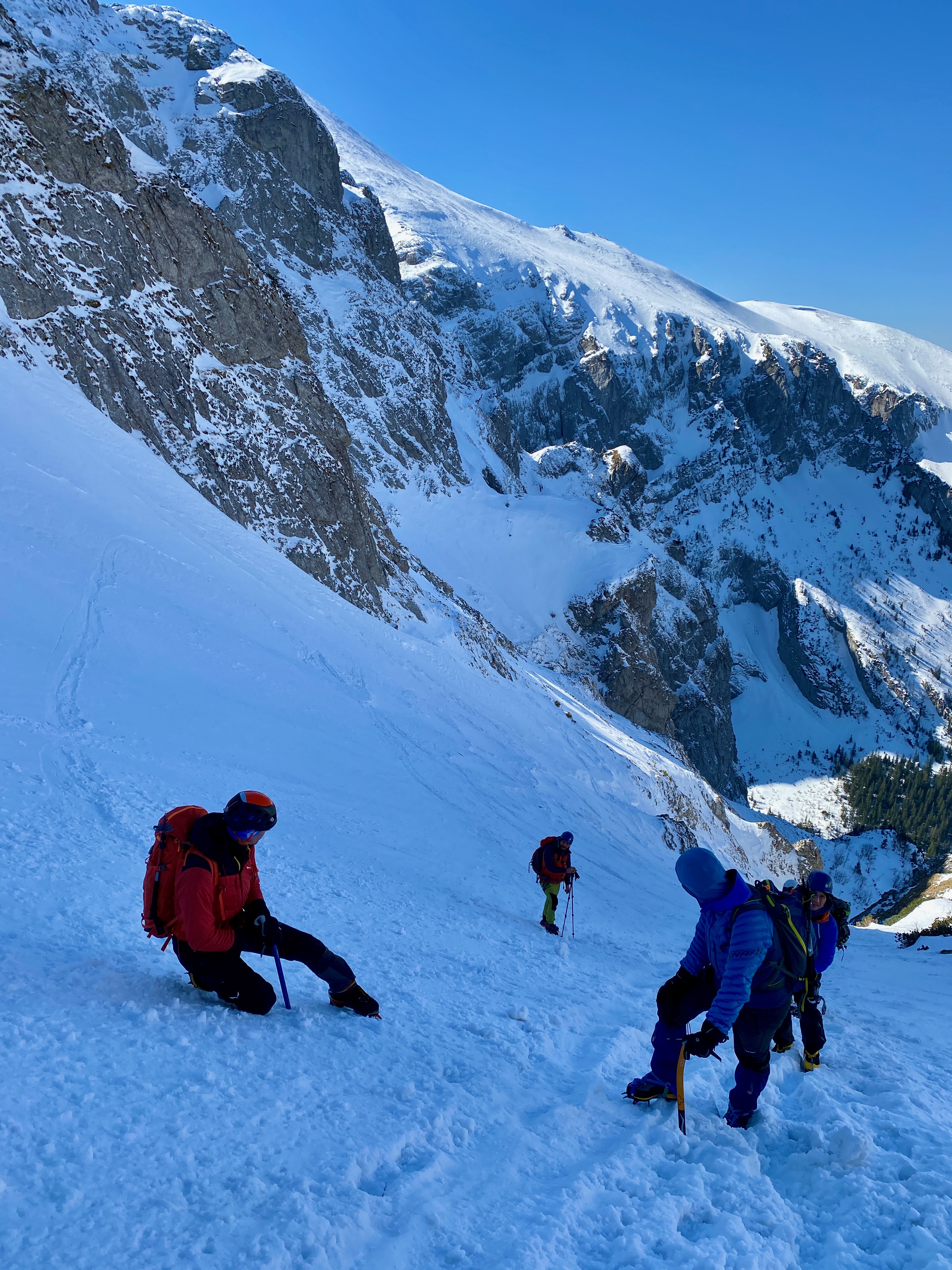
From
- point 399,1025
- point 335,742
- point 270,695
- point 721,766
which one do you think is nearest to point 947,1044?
point 399,1025

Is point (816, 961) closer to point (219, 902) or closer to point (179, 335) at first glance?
point (219, 902)

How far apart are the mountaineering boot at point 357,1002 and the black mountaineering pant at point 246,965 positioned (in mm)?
230

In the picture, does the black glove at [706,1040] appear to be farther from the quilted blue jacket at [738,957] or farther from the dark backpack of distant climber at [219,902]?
the dark backpack of distant climber at [219,902]

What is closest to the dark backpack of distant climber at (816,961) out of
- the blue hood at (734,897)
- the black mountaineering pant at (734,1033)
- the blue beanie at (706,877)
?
the black mountaineering pant at (734,1033)

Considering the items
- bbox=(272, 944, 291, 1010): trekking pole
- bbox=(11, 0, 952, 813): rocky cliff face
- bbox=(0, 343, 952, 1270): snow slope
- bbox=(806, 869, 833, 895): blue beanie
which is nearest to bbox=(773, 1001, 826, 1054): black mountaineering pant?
bbox=(0, 343, 952, 1270): snow slope

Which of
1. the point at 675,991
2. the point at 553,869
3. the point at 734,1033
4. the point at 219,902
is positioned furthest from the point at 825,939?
the point at 553,869

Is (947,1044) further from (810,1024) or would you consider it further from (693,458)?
(693,458)

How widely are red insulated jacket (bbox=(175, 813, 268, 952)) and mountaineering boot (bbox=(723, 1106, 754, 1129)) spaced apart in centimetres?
298

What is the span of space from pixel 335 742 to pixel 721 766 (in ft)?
250

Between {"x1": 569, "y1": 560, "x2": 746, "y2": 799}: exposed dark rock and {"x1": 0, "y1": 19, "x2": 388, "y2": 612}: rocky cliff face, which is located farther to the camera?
{"x1": 569, "y1": 560, "x2": 746, "y2": 799}: exposed dark rock

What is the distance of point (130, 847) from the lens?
662 cm

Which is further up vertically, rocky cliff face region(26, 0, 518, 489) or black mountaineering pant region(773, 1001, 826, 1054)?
rocky cliff face region(26, 0, 518, 489)

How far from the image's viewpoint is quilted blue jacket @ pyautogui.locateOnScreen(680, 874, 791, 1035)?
3.98 metres

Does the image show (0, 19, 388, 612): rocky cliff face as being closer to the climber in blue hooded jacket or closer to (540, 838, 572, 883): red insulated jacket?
(540, 838, 572, 883): red insulated jacket
